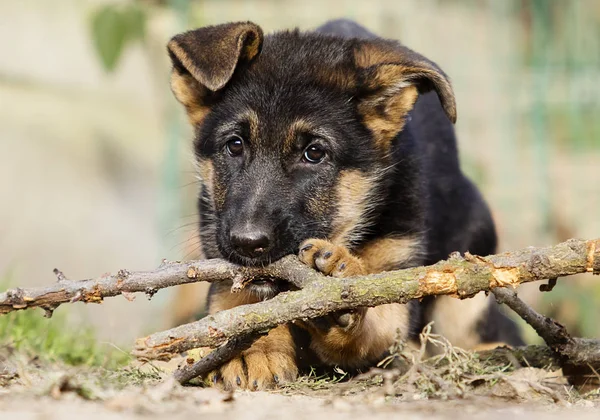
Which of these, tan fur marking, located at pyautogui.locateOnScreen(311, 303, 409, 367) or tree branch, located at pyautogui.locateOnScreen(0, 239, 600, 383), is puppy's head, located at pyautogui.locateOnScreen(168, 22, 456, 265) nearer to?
tan fur marking, located at pyautogui.locateOnScreen(311, 303, 409, 367)

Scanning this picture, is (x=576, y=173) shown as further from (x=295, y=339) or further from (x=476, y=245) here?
(x=295, y=339)

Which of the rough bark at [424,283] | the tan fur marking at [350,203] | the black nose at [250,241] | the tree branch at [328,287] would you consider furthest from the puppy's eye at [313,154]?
the rough bark at [424,283]

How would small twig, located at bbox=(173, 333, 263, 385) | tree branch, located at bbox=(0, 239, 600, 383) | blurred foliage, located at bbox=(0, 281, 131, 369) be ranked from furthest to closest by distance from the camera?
blurred foliage, located at bbox=(0, 281, 131, 369), small twig, located at bbox=(173, 333, 263, 385), tree branch, located at bbox=(0, 239, 600, 383)

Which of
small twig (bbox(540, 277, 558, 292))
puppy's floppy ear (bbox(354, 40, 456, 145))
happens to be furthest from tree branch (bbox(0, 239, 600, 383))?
puppy's floppy ear (bbox(354, 40, 456, 145))

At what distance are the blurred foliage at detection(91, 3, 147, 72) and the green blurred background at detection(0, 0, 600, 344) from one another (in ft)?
0.06

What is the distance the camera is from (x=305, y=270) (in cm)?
340

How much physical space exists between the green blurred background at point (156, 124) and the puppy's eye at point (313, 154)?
366 cm

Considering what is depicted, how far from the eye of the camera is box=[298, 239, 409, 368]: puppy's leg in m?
3.47

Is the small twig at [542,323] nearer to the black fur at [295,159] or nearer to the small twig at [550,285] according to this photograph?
the small twig at [550,285]

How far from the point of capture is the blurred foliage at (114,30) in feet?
25.4

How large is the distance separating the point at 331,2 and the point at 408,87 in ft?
18.8

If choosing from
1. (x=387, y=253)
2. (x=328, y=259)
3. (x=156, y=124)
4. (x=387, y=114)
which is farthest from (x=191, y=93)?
(x=156, y=124)

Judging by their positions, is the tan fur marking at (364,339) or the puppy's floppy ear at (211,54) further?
the puppy's floppy ear at (211,54)

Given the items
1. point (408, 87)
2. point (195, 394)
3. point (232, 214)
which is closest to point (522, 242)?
point (408, 87)
